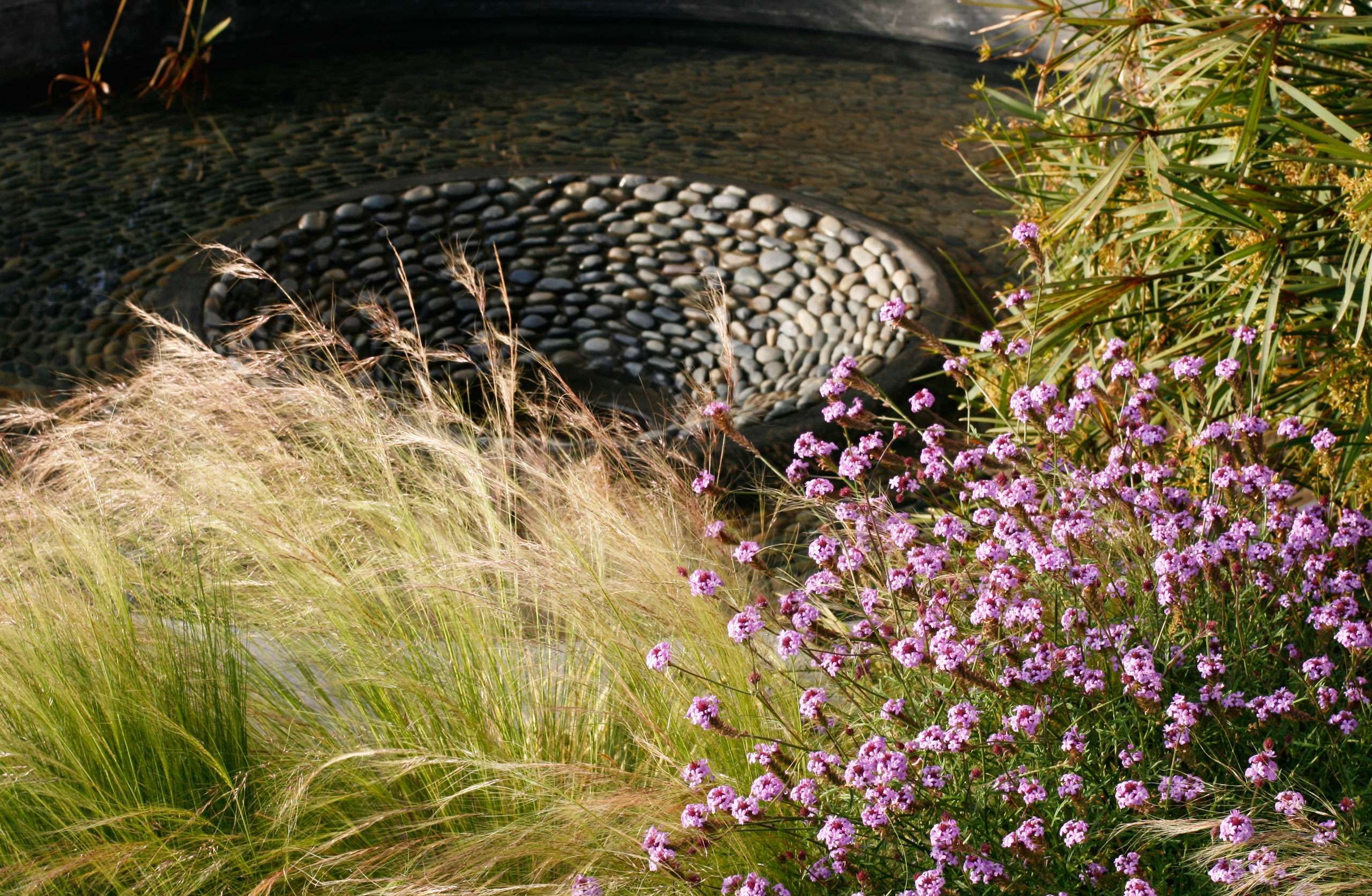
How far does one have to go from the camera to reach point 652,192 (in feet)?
18.1

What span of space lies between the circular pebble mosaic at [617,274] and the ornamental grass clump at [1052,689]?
224 centimetres

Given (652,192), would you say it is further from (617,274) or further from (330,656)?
(330,656)

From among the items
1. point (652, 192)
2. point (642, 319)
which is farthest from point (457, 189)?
point (642, 319)

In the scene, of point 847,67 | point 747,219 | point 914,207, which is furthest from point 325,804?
point 847,67

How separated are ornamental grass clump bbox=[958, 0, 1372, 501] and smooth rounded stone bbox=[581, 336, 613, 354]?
76.8 inches

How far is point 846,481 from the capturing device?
2.41m

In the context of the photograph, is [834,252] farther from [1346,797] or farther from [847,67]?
[1346,797]

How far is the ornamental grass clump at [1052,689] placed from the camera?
5.05 ft

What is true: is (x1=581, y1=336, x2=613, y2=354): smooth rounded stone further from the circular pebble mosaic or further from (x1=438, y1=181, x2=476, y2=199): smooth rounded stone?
(x1=438, y1=181, x2=476, y2=199): smooth rounded stone

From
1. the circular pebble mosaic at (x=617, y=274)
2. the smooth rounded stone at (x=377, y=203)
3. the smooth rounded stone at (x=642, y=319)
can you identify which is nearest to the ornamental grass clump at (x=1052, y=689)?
the circular pebble mosaic at (x=617, y=274)

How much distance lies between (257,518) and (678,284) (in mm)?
3167

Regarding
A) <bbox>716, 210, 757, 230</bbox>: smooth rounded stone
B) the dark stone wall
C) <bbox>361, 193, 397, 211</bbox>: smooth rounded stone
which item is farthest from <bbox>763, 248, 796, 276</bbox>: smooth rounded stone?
the dark stone wall

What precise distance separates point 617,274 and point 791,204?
0.82 m

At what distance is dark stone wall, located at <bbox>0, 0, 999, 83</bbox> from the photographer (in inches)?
292
